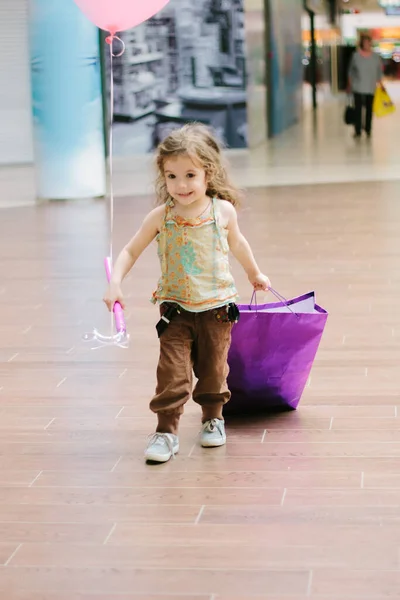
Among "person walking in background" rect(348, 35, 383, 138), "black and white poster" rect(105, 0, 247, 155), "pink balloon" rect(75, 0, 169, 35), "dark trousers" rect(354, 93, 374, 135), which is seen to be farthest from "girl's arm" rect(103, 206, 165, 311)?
"dark trousers" rect(354, 93, 374, 135)

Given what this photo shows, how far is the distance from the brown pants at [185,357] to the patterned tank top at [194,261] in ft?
0.22

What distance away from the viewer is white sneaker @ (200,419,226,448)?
3.90 meters

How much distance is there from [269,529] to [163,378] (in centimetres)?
80

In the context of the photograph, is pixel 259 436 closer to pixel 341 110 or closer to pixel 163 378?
pixel 163 378

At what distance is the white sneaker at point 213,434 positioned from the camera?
3.90 meters

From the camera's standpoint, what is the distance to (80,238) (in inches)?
363

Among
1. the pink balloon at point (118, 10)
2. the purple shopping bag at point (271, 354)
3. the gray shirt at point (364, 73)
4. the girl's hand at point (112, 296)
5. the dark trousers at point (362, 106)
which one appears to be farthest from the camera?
the dark trousers at point (362, 106)

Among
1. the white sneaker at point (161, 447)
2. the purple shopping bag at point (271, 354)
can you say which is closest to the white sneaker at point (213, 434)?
the white sneaker at point (161, 447)

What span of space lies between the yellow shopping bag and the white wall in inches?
238

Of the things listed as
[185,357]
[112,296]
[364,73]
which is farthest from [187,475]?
[364,73]

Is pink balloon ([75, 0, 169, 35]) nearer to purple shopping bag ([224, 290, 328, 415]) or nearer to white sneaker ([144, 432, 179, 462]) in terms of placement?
purple shopping bag ([224, 290, 328, 415])

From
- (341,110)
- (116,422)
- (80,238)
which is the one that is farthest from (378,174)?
(341,110)

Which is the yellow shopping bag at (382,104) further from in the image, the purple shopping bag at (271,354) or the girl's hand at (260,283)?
the girl's hand at (260,283)

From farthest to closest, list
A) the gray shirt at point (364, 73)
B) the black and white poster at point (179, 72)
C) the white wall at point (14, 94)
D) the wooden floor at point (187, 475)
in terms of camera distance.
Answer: the gray shirt at point (364, 73) < the white wall at point (14, 94) < the black and white poster at point (179, 72) < the wooden floor at point (187, 475)
